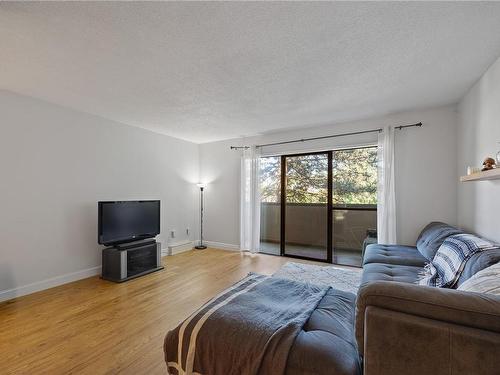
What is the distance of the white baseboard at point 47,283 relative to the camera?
2.70m

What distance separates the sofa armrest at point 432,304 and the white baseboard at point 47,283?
→ 12.0 ft

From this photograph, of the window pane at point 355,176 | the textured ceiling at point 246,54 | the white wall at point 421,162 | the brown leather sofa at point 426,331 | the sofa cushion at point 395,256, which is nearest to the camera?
the brown leather sofa at point 426,331

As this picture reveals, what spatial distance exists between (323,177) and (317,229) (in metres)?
0.95

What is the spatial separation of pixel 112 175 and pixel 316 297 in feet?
11.6

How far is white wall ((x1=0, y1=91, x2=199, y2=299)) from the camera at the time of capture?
275cm

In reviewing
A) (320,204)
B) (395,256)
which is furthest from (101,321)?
(320,204)

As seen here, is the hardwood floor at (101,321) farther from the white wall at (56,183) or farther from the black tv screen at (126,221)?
the black tv screen at (126,221)

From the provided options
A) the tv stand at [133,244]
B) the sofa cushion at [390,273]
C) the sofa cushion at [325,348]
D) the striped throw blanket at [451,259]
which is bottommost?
the tv stand at [133,244]

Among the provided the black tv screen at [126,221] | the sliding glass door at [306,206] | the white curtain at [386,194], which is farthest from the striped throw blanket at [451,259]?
the black tv screen at [126,221]

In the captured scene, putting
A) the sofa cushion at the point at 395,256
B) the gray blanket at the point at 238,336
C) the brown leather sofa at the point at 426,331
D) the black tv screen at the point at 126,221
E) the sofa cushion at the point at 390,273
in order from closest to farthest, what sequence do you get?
the brown leather sofa at the point at 426,331 → the gray blanket at the point at 238,336 → the sofa cushion at the point at 390,273 → the sofa cushion at the point at 395,256 → the black tv screen at the point at 126,221

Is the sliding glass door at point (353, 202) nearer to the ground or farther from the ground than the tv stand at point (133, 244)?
farther from the ground

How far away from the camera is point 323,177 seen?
421cm

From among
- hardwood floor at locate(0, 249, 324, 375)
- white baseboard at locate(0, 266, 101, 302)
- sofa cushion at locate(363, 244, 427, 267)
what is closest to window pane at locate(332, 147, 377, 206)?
sofa cushion at locate(363, 244, 427, 267)

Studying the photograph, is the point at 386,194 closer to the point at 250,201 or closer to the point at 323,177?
the point at 323,177
